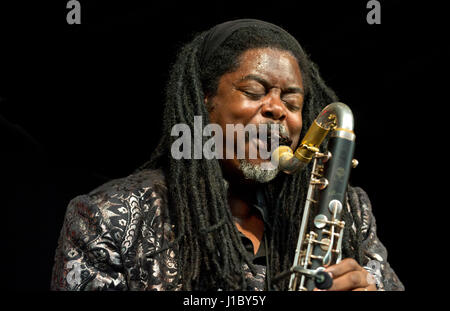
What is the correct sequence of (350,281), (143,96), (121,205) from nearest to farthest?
1. (350,281)
2. (121,205)
3. (143,96)

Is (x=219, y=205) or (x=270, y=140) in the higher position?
(x=270, y=140)

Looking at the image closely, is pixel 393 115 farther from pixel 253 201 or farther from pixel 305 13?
pixel 253 201

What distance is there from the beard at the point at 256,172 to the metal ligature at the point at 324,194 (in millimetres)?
163

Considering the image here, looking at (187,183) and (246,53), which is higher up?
(246,53)

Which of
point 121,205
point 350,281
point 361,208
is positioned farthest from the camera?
point 361,208

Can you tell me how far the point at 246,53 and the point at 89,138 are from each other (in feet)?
4.86

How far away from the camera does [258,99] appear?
2.29m

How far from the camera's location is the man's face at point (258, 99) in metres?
2.27

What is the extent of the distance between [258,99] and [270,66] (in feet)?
0.50

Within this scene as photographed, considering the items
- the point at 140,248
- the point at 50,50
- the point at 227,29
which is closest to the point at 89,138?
the point at 50,50

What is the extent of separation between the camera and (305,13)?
2951mm

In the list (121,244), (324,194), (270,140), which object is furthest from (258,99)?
(121,244)

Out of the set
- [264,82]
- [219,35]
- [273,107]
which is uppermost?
[219,35]

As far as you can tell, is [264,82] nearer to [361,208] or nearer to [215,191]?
[215,191]
